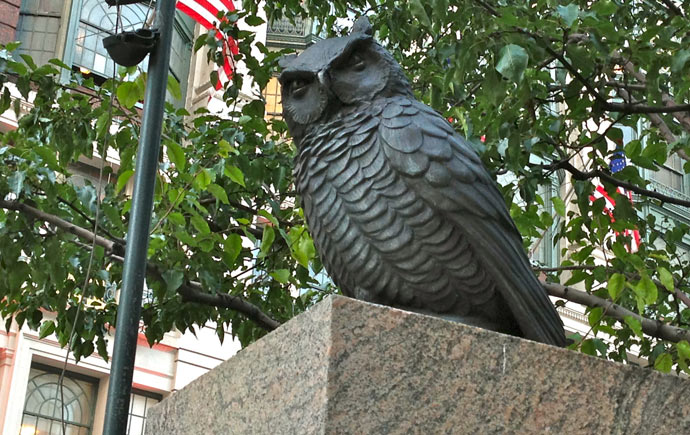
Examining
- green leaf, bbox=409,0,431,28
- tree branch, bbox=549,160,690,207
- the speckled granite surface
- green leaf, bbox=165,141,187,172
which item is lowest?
the speckled granite surface

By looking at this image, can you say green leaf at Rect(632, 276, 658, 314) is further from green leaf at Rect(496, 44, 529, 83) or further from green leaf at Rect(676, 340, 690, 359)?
green leaf at Rect(496, 44, 529, 83)

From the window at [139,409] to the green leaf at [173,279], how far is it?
9.35 m

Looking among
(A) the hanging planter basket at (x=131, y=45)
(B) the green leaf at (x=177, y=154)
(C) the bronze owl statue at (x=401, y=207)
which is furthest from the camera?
(B) the green leaf at (x=177, y=154)

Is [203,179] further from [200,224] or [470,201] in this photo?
[470,201]

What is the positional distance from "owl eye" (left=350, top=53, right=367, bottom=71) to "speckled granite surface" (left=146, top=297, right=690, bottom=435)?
106cm

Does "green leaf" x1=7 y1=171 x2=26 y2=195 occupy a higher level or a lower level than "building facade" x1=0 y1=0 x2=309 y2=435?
lower

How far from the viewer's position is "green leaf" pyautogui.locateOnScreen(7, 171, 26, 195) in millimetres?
6883

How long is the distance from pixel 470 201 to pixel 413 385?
2.51ft

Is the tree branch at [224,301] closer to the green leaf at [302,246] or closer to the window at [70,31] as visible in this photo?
the green leaf at [302,246]

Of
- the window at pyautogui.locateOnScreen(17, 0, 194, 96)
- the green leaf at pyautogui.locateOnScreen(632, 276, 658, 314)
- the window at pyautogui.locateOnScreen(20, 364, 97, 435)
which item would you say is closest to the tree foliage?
the green leaf at pyautogui.locateOnScreen(632, 276, 658, 314)

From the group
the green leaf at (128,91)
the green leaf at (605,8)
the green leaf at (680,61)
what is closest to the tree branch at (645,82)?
the green leaf at (680,61)

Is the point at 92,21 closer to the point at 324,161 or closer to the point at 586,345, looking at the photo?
the point at 586,345

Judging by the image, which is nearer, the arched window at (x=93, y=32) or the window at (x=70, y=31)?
the window at (x=70, y=31)

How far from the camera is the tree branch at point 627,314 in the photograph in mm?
6848
